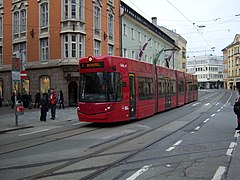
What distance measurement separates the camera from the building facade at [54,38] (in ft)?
90.7

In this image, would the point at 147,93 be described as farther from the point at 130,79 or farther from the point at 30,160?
the point at 30,160

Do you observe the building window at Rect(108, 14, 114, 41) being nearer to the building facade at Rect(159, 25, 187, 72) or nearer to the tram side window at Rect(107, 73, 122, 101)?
the tram side window at Rect(107, 73, 122, 101)

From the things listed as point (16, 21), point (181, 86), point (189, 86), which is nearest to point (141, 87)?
point (181, 86)

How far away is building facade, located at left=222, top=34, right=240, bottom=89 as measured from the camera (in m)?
99.3

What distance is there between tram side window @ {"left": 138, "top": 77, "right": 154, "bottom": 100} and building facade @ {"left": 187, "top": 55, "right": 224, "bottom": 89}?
341 ft

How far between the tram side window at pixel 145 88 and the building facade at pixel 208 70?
103930 millimetres

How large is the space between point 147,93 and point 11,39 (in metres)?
21.6

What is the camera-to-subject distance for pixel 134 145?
9.21m

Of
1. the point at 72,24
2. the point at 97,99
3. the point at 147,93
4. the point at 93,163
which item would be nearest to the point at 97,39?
the point at 72,24

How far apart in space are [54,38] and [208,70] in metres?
98.0

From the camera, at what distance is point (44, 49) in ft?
96.9

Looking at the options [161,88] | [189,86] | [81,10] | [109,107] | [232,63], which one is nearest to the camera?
[109,107]

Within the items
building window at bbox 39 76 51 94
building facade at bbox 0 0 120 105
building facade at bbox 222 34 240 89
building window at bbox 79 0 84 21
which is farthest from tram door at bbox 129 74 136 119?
building facade at bbox 222 34 240 89

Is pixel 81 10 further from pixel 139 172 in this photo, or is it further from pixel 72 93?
pixel 139 172
